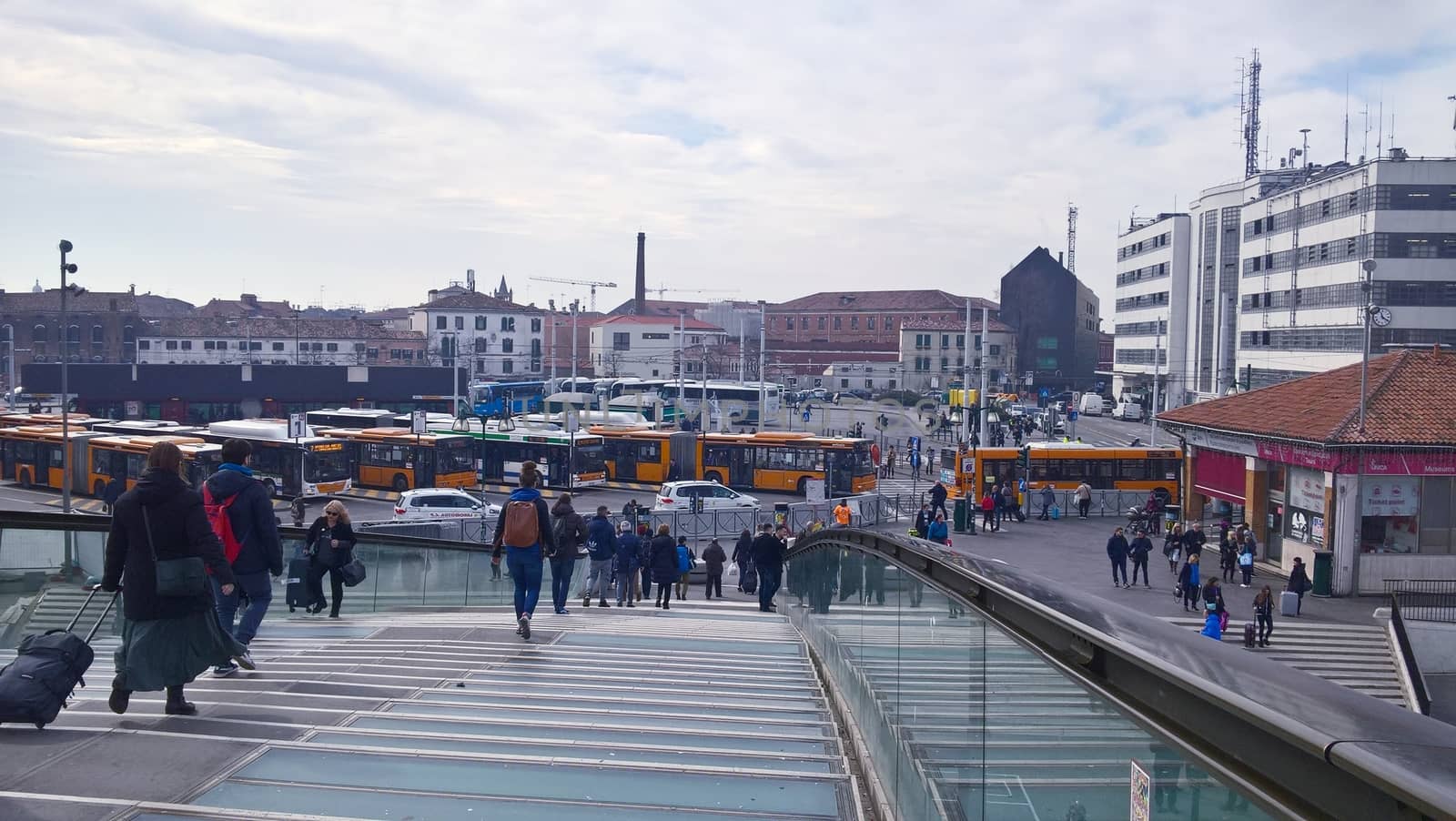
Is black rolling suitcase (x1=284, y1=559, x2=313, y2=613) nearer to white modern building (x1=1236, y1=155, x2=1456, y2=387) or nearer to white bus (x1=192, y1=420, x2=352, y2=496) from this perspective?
white bus (x1=192, y1=420, x2=352, y2=496)

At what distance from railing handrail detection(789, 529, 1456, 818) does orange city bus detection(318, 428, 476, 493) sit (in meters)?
39.8

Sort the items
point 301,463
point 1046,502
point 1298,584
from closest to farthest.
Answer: point 1298,584 < point 1046,502 < point 301,463

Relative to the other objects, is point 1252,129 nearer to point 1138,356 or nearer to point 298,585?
point 1138,356

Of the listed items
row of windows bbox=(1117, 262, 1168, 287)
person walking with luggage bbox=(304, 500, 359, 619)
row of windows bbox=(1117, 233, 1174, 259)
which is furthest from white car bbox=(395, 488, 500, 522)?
row of windows bbox=(1117, 262, 1168, 287)

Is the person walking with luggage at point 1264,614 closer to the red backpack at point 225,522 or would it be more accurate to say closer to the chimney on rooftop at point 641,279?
the red backpack at point 225,522

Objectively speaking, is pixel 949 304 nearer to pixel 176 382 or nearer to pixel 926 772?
pixel 176 382

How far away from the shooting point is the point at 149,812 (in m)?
4.53

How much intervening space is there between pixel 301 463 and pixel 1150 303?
206ft

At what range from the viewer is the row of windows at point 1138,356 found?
79.2 metres

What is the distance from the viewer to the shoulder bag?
19.0 feet

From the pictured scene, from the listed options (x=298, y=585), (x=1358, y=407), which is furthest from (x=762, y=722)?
(x=1358, y=407)

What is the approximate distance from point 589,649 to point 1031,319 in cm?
10790

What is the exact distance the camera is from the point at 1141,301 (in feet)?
277

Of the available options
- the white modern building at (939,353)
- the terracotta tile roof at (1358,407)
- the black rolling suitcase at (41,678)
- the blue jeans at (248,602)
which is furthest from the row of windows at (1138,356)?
the black rolling suitcase at (41,678)
